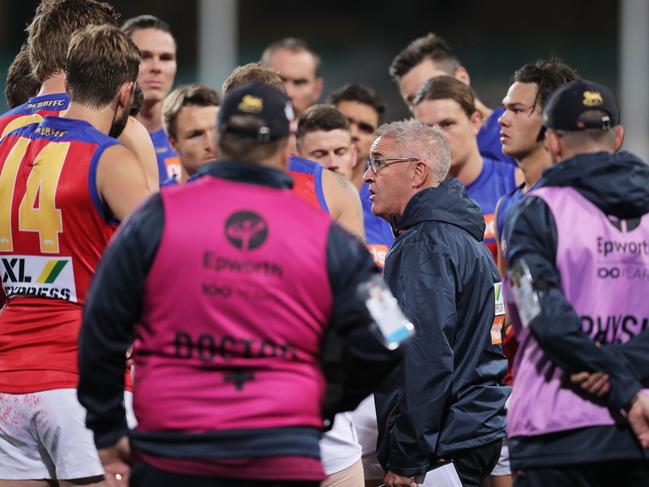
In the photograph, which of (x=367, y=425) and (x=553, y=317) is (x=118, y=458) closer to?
(x=553, y=317)

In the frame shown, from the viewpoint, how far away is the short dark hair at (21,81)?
5.35m

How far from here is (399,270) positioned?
184 inches

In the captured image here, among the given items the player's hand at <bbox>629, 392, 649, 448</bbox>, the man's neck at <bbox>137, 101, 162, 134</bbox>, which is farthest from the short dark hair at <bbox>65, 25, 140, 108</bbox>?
the man's neck at <bbox>137, 101, 162, 134</bbox>

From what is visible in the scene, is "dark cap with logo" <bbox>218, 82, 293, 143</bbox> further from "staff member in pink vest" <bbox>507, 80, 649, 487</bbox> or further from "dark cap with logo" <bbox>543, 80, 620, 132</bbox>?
"dark cap with logo" <bbox>543, 80, 620, 132</bbox>

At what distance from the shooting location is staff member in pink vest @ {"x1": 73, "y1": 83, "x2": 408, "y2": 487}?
120 inches

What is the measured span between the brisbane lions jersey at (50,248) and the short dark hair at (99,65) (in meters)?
0.12

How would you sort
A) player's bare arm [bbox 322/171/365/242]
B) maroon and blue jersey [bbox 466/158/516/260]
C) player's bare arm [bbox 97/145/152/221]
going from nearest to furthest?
player's bare arm [bbox 97/145/152/221] < player's bare arm [bbox 322/171/365/242] < maroon and blue jersey [bbox 466/158/516/260]

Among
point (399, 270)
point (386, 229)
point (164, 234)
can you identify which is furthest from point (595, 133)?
point (386, 229)

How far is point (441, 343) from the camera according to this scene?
4.54 meters

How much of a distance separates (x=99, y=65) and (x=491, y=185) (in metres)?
3.15

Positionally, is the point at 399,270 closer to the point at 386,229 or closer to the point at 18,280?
the point at 18,280

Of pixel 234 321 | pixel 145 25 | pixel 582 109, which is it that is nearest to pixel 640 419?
pixel 582 109

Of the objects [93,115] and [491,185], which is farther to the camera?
[491,185]

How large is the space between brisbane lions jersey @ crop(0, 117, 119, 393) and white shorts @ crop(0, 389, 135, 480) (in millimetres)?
44
